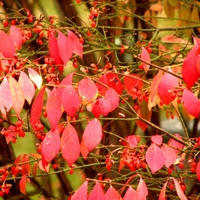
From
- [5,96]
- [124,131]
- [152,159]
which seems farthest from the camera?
[124,131]

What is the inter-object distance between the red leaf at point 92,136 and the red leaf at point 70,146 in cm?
4

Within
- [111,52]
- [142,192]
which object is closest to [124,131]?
[111,52]

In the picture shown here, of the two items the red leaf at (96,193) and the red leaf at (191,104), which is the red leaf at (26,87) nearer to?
the red leaf at (96,193)

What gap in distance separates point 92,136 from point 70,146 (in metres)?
0.07

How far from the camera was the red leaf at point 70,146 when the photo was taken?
4.67 feet

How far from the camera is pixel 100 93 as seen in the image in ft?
5.68

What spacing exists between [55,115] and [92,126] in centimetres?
14

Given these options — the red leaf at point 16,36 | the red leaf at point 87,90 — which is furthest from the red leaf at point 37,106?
the red leaf at point 16,36

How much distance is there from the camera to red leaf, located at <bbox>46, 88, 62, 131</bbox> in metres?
1.38

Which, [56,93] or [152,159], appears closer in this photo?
[56,93]

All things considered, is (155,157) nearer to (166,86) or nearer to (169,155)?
(169,155)

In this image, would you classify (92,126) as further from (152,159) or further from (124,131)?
(124,131)

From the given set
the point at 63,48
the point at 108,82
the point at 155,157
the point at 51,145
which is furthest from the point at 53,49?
the point at 155,157

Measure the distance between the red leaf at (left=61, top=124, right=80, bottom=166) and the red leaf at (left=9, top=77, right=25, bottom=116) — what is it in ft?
0.46
